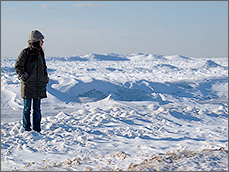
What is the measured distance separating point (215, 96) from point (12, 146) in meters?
10.4

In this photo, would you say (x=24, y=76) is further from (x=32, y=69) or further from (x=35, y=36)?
(x=35, y=36)

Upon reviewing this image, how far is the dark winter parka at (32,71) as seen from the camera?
4.19 m

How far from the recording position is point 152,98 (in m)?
10.8

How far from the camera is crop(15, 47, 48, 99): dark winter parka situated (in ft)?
13.7

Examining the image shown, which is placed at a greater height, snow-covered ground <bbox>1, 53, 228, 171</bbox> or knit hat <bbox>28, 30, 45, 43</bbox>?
knit hat <bbox>28, 30, 45, 43</bbox>

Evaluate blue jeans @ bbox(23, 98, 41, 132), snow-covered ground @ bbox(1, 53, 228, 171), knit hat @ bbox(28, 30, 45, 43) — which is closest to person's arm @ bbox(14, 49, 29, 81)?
knit hat @ bbox(28, 30, 45, 43)

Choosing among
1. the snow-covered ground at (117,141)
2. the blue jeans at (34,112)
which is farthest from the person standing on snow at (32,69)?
the snow-covered ground at (117,141)

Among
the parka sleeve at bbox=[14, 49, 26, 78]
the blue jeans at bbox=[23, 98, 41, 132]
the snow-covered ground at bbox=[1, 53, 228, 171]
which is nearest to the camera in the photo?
the snow-covered ground at bbox=[1, 53, 228, 171]

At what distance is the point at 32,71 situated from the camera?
14.1 feet

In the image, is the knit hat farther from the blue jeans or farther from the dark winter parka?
the blue jeans

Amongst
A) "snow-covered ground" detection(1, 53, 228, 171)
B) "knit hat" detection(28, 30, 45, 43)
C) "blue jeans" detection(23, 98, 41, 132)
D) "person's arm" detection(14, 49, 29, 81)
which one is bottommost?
"snow-covered ground" detection(1, 53, 228, 171)

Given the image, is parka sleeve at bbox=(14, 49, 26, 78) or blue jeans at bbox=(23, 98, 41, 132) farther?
blue jeans at bbox=(23, 98, 41, 132)

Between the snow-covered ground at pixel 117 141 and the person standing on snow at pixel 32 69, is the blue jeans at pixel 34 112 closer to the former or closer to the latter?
the person standing on snow at pixel 32 69

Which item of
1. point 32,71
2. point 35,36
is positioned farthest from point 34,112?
point 35,36
